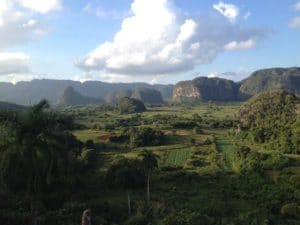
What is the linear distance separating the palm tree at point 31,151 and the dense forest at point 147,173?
0.05m

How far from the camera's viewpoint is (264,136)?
303 feet

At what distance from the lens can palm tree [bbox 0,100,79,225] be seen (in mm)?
21078

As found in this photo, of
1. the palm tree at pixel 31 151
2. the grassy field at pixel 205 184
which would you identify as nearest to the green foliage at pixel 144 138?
the grassy field at pixel 205 184

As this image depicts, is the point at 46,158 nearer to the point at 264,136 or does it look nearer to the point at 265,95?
the point at 264,136

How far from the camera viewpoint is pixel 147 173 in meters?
50.3

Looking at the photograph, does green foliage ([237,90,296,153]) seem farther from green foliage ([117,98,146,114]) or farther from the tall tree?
green foliage ([117,98,146,114])

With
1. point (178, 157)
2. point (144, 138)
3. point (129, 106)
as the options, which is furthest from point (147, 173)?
point (129, 106)

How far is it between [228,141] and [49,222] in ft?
229

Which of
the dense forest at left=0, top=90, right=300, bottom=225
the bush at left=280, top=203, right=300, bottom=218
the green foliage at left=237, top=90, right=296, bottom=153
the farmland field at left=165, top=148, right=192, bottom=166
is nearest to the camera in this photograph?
the dense forest at left=0, top=90, right=300, bottom=225

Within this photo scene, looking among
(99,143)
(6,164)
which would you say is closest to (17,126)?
(6,164)

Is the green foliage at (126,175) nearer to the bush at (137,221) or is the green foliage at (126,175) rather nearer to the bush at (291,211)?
the bush at (291,211)

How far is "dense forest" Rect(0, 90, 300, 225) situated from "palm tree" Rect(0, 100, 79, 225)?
5cm

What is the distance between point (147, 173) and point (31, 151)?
98.3 ft

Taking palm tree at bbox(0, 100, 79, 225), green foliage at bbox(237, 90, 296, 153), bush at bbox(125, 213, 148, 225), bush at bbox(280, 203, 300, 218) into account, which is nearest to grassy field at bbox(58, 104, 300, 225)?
bush at bbox(280, 203, 300, 218)
